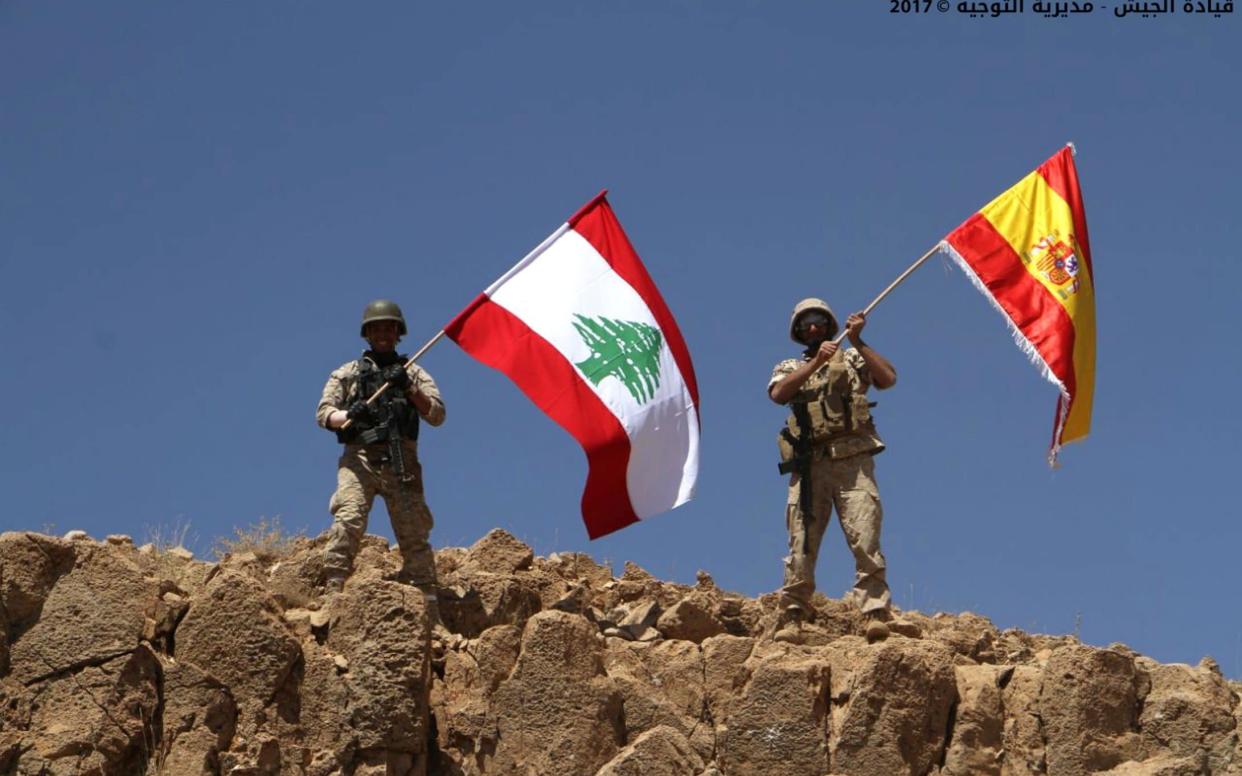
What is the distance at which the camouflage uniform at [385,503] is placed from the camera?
14.1 m

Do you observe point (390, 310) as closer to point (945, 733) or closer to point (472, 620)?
point (472, 620)

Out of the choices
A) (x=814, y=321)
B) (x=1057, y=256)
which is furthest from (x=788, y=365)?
(x=1057, y=256)

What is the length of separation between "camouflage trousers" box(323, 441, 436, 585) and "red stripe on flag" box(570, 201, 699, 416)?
98.5 inches

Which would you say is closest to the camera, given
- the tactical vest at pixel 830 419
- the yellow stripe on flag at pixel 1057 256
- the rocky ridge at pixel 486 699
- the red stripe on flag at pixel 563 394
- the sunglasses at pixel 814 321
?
the rocky ridge at pixel 486 699

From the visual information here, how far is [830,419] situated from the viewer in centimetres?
1478

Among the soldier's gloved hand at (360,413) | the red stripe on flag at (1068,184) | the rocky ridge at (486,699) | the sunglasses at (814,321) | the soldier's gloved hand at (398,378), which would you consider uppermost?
the red stripe on flag at (1068,184)

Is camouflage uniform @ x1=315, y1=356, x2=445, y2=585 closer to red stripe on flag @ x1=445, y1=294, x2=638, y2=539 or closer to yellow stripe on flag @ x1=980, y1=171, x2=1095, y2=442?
red stripe on flag @ x1=445, y1=294, x2=638, y2=539

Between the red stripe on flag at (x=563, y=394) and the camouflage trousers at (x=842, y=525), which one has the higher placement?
the red stripe on flag at (x=563, y=394)

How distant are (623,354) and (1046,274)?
3.31m

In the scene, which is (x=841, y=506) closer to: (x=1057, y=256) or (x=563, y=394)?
(x=563, y=394)

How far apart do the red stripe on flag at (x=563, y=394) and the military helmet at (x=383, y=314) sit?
2.14 feet

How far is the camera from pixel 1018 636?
49.9 feet

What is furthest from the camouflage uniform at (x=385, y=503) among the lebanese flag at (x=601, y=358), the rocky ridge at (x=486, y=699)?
the lebanese flag at (x=601, y=358)

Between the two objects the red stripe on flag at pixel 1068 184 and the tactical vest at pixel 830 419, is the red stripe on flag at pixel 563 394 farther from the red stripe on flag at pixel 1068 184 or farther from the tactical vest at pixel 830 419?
the red stripe on flag at pixel 1068 184
